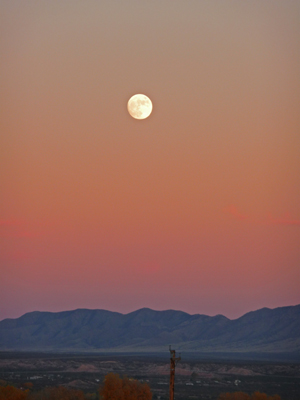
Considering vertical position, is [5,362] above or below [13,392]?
above

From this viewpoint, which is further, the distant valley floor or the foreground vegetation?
the distant valley floor

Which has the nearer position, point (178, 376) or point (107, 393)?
point (107, 393)

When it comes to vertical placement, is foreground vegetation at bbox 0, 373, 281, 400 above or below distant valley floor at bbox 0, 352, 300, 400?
below

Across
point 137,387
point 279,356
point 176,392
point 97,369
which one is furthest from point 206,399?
point 279,356

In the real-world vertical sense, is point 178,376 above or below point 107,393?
above

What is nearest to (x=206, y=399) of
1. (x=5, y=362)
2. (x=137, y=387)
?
(x=137, y=387)

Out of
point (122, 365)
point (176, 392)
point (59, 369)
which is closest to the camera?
point (176, 392)

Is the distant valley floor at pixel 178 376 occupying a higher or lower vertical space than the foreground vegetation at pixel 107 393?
higher

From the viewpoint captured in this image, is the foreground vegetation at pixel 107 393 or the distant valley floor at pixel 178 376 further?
the distant valley floor at pixel 178 376

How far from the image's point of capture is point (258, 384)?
337ft

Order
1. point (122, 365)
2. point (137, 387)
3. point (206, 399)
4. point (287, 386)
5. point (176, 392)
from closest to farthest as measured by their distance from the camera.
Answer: point (137, 387)
point (206, 399)
point (176, 392)
point (287, 386)
point (122, 365)

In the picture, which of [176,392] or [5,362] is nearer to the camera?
[176,392]

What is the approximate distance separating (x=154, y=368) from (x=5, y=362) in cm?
3412

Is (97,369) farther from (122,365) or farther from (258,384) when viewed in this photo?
(258,384)
